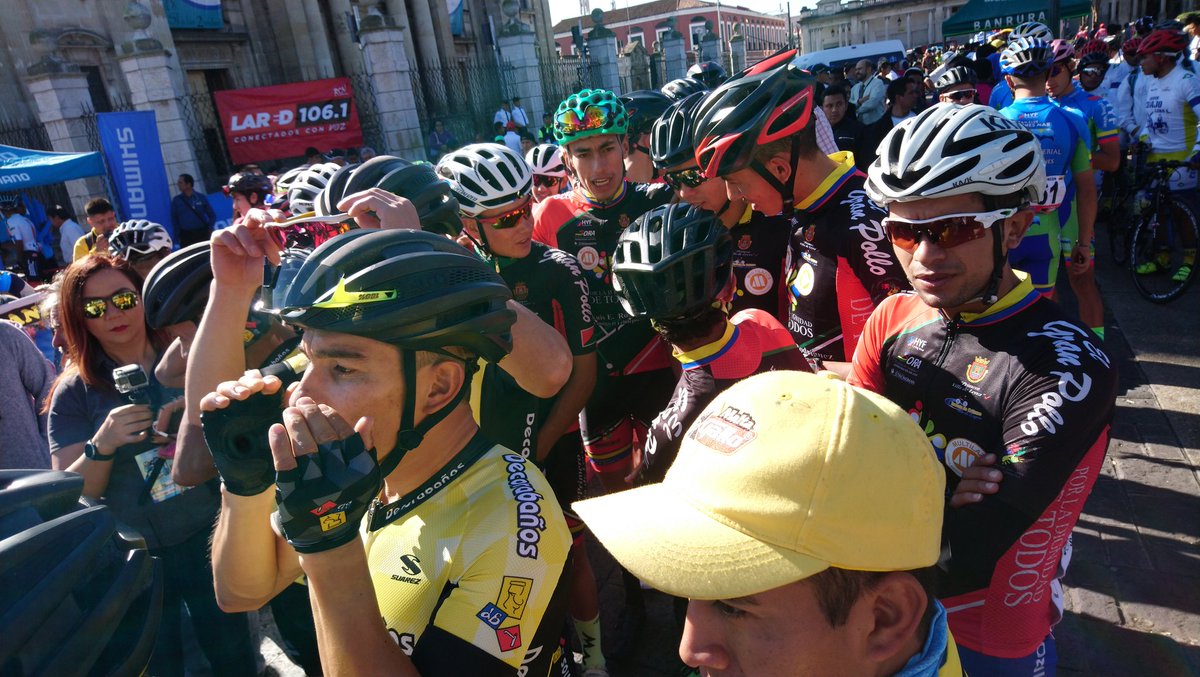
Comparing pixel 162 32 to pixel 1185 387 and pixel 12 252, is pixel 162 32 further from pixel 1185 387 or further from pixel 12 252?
pixel 1185 387

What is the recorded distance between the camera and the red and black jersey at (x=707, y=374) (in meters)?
2.57

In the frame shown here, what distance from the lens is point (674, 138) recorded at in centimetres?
412

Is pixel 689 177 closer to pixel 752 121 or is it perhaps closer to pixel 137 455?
pixel 752 121

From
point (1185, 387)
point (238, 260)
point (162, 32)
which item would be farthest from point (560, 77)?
point (238, 260)

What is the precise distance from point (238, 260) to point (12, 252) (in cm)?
1198

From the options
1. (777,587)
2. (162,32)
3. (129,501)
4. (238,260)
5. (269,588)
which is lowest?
(129,501)

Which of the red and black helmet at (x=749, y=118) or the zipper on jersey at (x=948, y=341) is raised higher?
the red and black helmet at (x=749, y=118)

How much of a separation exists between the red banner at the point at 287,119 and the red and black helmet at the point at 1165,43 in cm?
1678

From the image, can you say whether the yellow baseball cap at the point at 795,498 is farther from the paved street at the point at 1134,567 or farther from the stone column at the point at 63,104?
the stone column at the point at 63,104

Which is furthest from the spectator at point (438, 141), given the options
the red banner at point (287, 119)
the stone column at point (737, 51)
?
the stone column at point (737, 51)

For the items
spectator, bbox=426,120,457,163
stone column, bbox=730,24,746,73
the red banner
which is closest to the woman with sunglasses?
the red banner

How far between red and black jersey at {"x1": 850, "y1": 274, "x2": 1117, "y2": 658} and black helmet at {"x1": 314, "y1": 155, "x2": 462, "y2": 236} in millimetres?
2106

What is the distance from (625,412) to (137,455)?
2447mm

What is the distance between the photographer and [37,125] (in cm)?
1627
